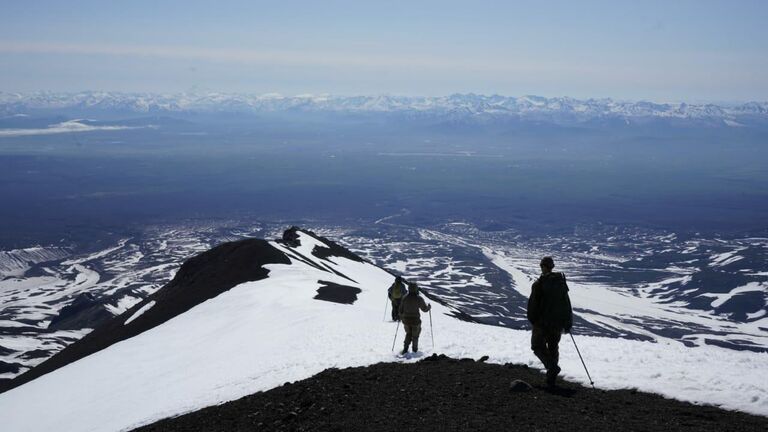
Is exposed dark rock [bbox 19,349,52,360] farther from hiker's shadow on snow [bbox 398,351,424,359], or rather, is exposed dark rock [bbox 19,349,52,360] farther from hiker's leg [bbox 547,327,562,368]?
hiker's leg [bbox 547,327,562,368]

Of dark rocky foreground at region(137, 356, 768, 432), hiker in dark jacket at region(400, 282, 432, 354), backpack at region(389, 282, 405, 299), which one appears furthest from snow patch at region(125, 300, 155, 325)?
hiker in dark jacket at region(400, 282, 432, 354)

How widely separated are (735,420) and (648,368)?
4228 millimetres

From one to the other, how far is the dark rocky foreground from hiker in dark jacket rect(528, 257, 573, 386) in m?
0.94

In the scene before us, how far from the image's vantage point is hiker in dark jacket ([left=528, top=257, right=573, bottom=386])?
1558 cm

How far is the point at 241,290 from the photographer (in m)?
47.7

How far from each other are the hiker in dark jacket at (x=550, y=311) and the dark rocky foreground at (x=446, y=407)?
945mm

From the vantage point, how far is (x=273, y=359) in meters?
25.2

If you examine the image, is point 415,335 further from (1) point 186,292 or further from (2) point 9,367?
(2) point 9,367

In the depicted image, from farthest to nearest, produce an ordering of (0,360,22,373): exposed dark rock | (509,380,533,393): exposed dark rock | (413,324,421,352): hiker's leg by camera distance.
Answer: (0,360,22,373): exposed dark rock
(413,324,421,352): hiker's leg
(509,380,533,393): exposed dark rock

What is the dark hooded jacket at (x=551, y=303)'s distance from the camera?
613 inches

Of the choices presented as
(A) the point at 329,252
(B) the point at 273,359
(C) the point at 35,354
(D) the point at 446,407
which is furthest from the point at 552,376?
(C) the point at 35,354

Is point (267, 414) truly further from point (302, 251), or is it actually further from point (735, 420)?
point (302, 251)

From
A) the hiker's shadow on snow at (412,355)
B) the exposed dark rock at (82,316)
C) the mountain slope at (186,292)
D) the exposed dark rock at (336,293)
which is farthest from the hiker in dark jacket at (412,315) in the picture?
the exposed dark rock at (82,316)

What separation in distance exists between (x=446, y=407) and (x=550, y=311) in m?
3.53
